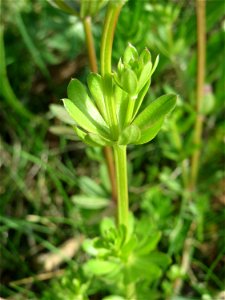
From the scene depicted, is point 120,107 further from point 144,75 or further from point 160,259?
point 160,259

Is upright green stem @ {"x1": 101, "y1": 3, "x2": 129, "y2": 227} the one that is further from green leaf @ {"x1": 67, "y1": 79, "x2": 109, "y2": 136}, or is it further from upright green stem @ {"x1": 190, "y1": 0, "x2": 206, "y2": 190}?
upright green stem @ {"x1": 190, "y1": 0, "x2": 206, "y2": 190}

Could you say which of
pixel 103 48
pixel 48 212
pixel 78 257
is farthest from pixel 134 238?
pixel 48 212

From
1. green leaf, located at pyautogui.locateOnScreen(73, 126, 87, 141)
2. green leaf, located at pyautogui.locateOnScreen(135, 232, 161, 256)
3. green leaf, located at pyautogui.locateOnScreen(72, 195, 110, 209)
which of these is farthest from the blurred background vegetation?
green leaf, located at pyautogui.locateOnScreen(73, 126, 87, 141)

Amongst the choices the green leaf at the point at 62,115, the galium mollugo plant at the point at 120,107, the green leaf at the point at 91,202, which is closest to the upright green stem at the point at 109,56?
the galium mollugo plant at the point at 120,107

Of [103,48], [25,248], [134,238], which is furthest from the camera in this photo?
[25,248]

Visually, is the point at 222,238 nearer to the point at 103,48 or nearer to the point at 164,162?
the point at 164,162

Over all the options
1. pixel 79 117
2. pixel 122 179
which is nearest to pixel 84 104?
pixel 79 117

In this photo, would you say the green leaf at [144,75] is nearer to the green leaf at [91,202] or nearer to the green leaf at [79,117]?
the green leaf at [79,117]
